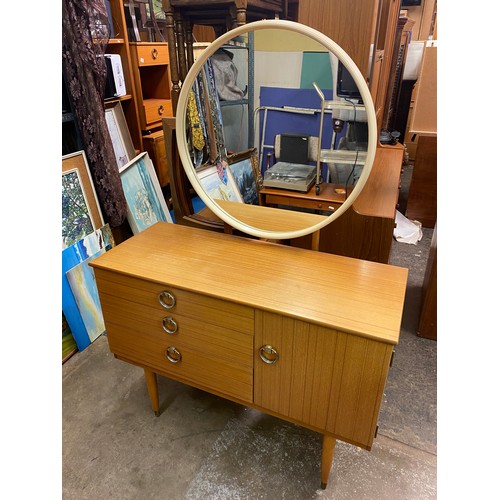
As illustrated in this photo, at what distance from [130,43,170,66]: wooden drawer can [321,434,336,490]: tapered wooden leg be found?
211 cm

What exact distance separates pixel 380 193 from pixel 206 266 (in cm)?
96

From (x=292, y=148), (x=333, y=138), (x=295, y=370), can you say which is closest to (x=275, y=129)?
(x=292, y=148)

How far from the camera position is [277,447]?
123 centimetres

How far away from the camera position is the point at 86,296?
1.67 meters

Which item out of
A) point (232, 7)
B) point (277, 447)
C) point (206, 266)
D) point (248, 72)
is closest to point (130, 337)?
point (206, 266)

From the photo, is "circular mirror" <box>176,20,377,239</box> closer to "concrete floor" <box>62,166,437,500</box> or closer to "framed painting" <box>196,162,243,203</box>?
"framed painting" <box>196,162,243,203</box>

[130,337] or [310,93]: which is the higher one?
[310,93]

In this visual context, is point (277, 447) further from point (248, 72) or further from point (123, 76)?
point (123, 76)

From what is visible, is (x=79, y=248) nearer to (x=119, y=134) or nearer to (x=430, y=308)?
(x=119, y=134)

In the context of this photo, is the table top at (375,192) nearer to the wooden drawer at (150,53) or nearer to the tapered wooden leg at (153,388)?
the tapered wooden leg at (153,388)

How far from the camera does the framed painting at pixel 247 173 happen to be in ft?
3.82

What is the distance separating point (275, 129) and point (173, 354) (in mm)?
721

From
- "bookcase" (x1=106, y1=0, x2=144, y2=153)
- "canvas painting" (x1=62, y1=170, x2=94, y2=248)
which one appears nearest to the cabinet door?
"canvas painting" (x1=62, y1=170, x2=94, y2=248)

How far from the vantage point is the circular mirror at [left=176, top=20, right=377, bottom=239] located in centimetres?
91
